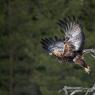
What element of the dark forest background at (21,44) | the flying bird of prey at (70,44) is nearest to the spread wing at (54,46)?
the flying bird of prey at (70,44)

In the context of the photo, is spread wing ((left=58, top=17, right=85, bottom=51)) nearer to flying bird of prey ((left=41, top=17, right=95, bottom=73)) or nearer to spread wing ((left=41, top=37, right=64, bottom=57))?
flying bird of prey ((left=41, top=17, right=95, bottom=73))

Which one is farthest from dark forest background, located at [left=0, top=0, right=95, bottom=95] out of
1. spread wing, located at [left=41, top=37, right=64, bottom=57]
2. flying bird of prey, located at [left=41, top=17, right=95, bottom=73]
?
flying bird of prey, located at [left=41, top=17, right=95, bottom=73]

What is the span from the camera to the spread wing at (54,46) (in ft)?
29.9

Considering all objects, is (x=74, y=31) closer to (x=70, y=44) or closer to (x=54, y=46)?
(x=70, y=44)

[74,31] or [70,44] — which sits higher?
[74,31]

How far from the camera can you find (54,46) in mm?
9242

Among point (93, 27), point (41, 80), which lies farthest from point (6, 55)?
point (93, 27)

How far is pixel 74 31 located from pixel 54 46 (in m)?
0.35

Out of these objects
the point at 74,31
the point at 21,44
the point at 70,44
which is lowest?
the point at 70,44

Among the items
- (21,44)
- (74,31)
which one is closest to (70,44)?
(74,31)

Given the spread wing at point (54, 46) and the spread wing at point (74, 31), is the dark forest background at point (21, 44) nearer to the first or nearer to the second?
the spread wing at point (54, 46)

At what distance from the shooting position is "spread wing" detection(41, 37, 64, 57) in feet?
29.9

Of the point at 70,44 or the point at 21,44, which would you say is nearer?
the point at 70,44

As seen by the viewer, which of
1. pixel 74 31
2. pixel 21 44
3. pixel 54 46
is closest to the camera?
pixel 74 31
